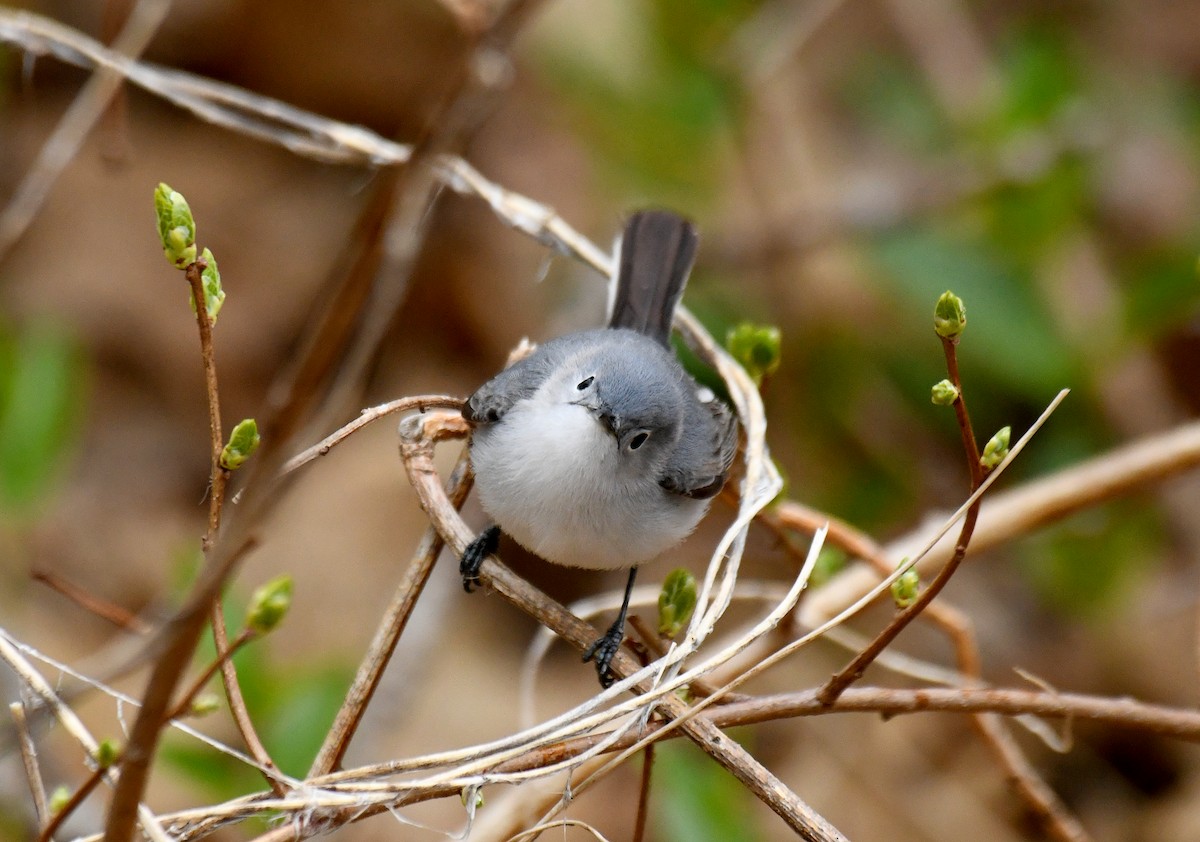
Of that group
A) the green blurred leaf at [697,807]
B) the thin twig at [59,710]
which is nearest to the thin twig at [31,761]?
the thin twig at [59,710]

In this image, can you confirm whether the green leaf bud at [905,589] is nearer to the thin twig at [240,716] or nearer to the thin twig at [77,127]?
the thin twig at [240,716]

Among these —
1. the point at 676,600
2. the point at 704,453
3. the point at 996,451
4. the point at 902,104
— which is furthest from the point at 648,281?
the point at 902,104

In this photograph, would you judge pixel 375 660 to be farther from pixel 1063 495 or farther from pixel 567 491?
pixel 1063 495

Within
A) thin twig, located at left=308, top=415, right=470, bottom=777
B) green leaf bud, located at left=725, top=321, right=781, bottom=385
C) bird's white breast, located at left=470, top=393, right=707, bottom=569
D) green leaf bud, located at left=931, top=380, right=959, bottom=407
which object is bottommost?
thin twig, located at left=308, top=415, right=470, bottom=777

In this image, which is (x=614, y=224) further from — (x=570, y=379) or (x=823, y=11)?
(x=570, y=379)

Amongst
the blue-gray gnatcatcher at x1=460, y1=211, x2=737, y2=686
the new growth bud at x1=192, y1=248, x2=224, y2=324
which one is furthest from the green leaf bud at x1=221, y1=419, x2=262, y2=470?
the blue-gray gnatcatcher at x1=460, y1=211, x2=737, y2=686

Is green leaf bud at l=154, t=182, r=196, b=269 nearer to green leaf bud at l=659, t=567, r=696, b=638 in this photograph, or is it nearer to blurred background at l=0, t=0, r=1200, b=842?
green leaf bud at l=659, t=567, r=696, b=638
